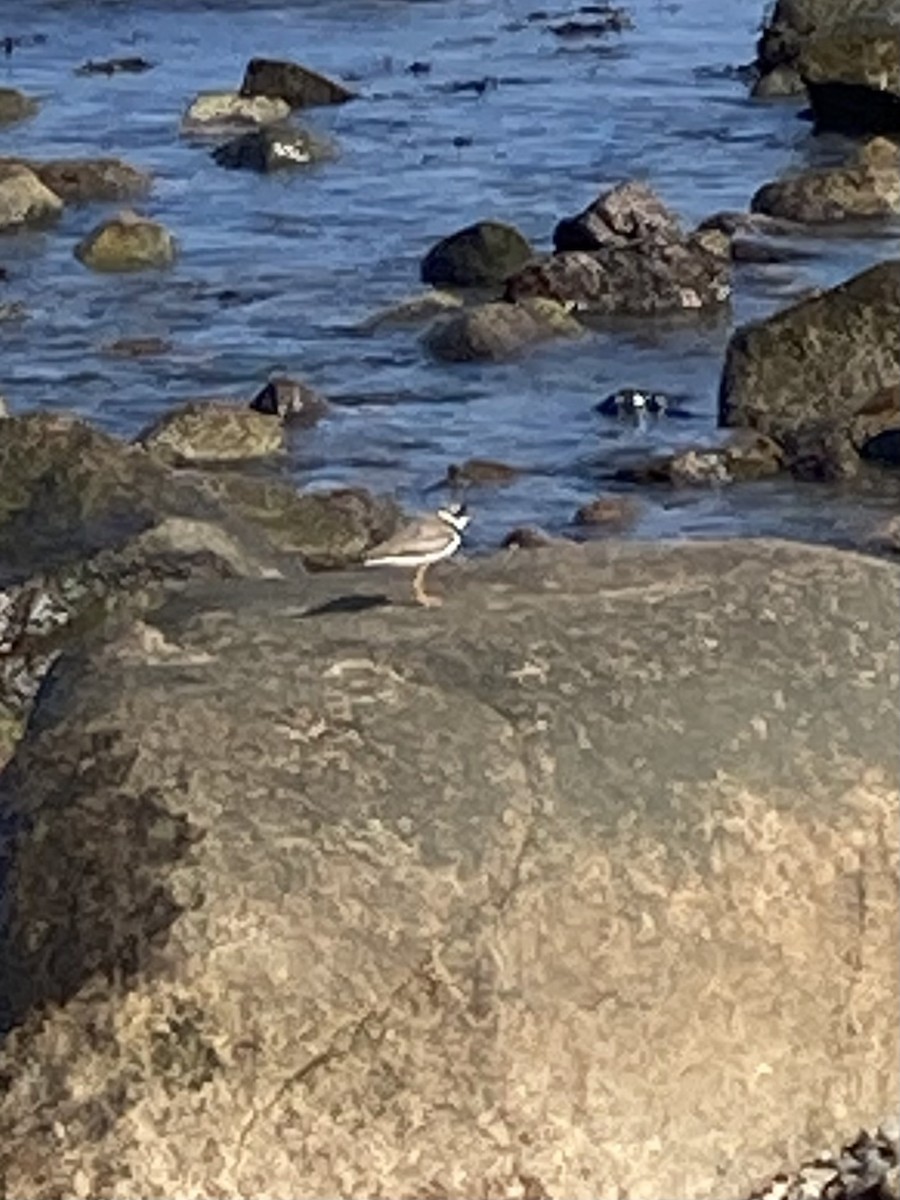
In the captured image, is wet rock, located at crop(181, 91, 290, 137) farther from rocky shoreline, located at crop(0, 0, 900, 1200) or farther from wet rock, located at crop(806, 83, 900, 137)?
rocky shoreline, located at crop(0, 0, 900, 1200)

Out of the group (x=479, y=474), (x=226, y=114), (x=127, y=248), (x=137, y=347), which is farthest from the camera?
(x=226, y=114)

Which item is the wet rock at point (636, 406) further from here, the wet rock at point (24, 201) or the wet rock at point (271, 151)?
the wet rock at point (271, 151)

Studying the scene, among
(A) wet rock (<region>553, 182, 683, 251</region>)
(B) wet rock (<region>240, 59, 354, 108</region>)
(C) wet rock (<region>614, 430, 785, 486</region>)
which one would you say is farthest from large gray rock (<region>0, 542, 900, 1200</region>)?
(B) wet rock (<region>240, 59, 354, 108</region>)

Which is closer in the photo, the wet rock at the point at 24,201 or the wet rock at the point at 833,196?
the wet rock at the point at 833,196

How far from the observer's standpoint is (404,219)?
25.7 metres

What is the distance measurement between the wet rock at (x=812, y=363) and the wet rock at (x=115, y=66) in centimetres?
1761

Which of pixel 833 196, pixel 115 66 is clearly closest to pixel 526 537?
pixel 833 196

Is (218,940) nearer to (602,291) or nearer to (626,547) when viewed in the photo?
(626,547)

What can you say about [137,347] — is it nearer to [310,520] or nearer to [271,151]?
[310,520]

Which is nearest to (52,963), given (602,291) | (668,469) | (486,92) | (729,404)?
(668,469)

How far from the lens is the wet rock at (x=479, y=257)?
74.5 ft

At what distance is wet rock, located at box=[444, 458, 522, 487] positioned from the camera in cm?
1756

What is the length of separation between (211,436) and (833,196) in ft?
28.0

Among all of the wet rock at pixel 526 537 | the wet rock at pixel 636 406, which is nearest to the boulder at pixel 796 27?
the wet rock at pixel 636 406
